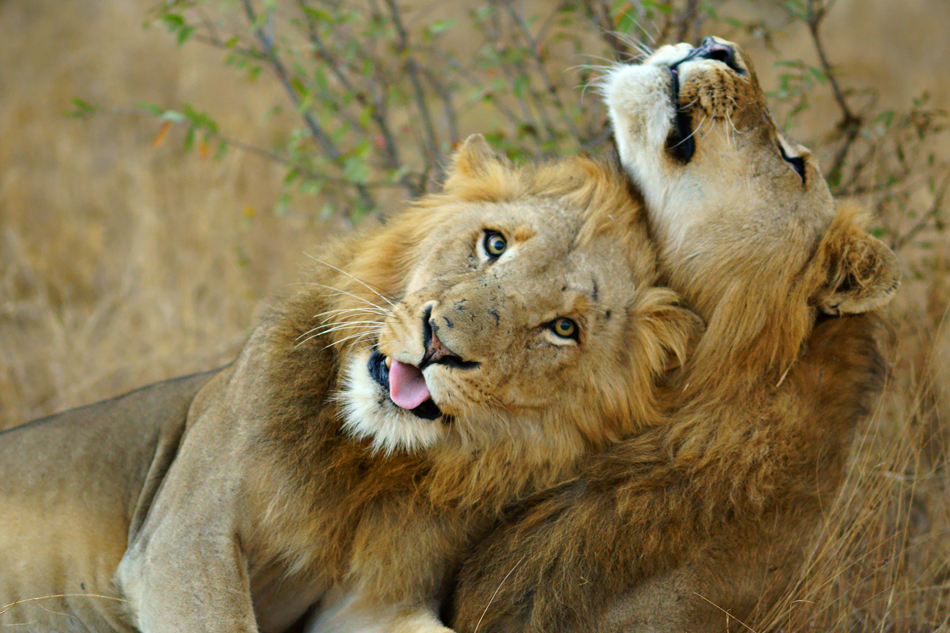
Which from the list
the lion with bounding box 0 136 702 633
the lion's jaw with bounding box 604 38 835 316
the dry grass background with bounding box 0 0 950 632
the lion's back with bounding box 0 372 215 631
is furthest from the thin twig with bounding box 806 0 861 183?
Answer: the lion's back with bounding box 0 372 215 631

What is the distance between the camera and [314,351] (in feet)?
8.62

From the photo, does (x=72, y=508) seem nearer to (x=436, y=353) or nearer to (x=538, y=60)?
(x=436, y=353)

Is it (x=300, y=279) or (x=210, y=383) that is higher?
(x=300, y=279)

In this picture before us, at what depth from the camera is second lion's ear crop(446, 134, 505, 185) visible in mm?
2867

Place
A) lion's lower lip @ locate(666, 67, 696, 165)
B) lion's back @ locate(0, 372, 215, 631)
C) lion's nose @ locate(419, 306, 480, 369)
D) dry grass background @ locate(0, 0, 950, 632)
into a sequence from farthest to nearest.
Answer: dry grass background @ locate(0, 0, 950, 632) < lion's back @ locate(0, 372, 215, 631) < lion's lower lip @ locate(666, 67, 696, 165) < lion's nose @ locate(419, 306, 480, 369)

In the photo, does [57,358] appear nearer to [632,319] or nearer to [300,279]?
[300,279]

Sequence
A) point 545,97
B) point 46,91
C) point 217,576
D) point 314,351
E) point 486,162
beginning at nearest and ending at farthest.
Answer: point 217,576, point 314,351, point 486,162, point 545,97, point 46,91

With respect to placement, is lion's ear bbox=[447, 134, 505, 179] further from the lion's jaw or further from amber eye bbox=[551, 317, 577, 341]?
amber eye bbox=[551, 317, 577, 341]

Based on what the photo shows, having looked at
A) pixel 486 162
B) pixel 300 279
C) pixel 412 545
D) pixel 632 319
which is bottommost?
pixel 412 545

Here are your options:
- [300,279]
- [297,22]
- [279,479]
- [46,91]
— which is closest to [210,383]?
[300,279]

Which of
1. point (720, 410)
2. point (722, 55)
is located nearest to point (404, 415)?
point (720, 410)

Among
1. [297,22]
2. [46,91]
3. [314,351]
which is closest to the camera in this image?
[314,351]

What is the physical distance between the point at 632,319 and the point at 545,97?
9.26ft

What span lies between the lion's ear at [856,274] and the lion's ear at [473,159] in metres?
1.10
